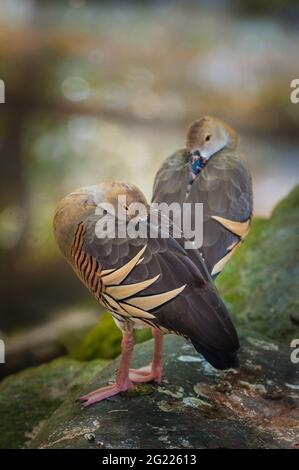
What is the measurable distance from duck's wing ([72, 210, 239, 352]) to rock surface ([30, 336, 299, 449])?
1.14 feet

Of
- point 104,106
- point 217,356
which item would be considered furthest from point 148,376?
point 104,106

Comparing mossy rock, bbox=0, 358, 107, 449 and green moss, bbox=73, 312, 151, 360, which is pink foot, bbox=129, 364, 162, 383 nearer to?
mossy rock, bbox=0, 358, 107, 449

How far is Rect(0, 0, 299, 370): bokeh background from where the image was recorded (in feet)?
23.4

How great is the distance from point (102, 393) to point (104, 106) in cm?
862

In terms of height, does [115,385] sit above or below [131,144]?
below

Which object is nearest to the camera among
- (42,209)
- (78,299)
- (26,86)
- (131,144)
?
(78,299)

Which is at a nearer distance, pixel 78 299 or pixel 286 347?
pixel 286 347

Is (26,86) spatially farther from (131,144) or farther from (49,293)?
(49,293)

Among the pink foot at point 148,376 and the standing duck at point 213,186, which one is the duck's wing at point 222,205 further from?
the pink foot at point 148,376

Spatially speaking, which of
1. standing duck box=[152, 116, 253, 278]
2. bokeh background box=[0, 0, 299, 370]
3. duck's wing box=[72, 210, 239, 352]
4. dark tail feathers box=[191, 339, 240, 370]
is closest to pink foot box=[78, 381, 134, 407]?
duck's wing box=[72, 210, 239, 352]

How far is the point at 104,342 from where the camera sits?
445cm
